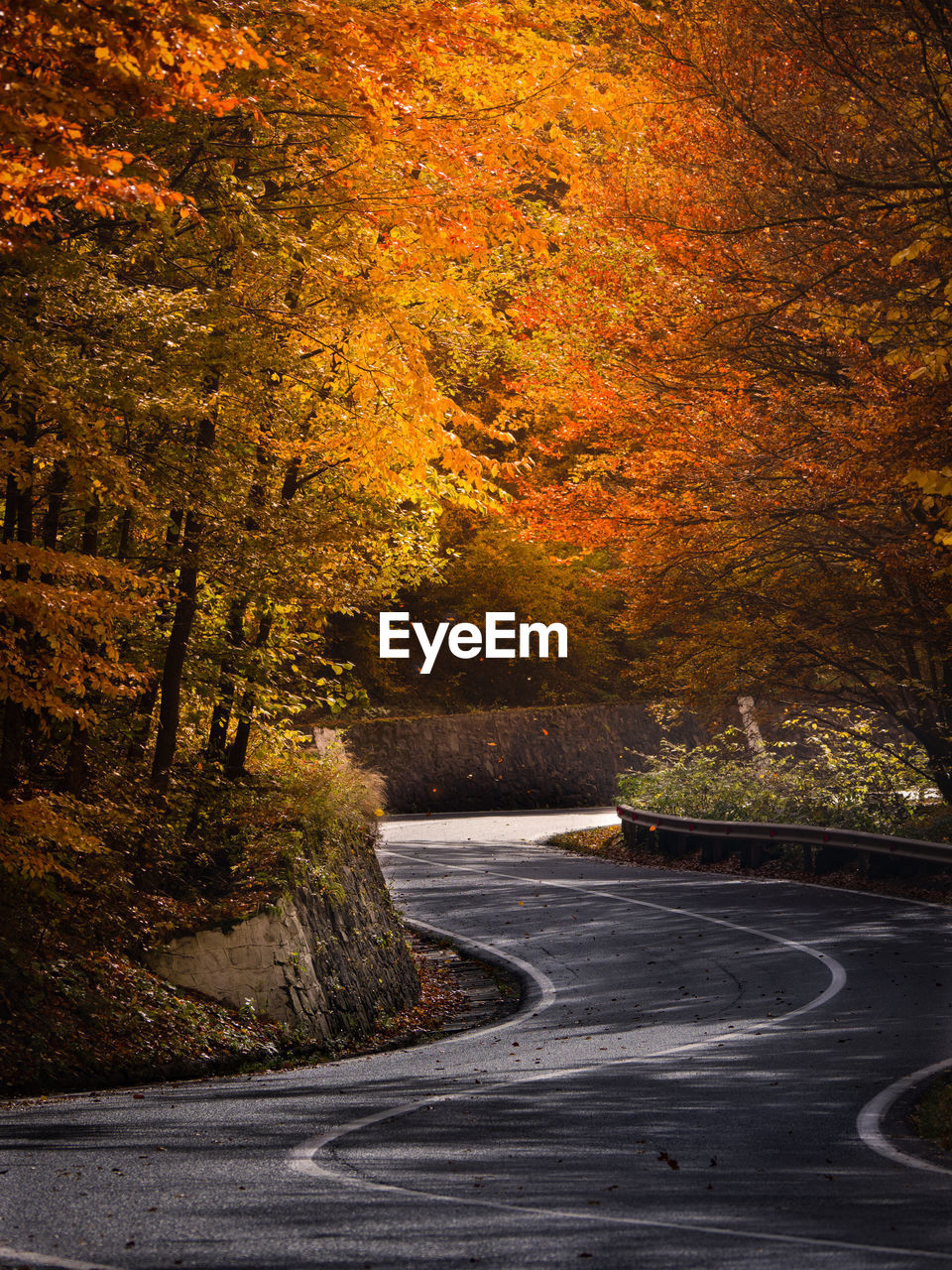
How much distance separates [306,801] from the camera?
47.7ft

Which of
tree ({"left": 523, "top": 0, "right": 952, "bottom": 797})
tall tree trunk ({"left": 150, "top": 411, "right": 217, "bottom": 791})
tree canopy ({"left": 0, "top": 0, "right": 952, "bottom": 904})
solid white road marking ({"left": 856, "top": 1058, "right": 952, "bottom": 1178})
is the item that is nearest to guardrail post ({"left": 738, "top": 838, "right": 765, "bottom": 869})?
tree ({"left": 523, "top": 0, "right": 952, "bottom": 797})

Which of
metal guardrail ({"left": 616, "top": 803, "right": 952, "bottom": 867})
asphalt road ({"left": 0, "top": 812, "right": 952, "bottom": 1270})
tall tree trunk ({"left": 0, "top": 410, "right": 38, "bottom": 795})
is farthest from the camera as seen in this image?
metal guardrail ({"left": 616, "top": 803, "right": 952, "bottom": 867})

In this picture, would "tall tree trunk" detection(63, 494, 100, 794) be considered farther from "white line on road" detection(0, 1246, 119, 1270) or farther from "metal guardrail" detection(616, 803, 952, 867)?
"metal guardrail" detection(616, 803, 952, 867)

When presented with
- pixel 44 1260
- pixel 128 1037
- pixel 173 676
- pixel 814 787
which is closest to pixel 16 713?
pixel 173 676

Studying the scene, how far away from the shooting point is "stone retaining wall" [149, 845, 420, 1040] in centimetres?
1169

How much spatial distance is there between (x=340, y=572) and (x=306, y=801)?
2619mm

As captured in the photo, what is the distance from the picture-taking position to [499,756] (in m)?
34.9

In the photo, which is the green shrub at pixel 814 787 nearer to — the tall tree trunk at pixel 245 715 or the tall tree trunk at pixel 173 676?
the tall tree trunk at pixel 245 715

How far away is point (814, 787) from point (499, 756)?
42.6 feet

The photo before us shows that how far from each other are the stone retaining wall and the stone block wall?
17952 millimetres

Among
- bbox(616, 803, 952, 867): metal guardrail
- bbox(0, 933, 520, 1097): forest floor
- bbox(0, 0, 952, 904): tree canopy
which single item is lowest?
bbox(0, 933, 520, 1097): forest floor

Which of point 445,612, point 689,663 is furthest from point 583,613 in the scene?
point 689,663

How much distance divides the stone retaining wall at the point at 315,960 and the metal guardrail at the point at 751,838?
24.3 ft

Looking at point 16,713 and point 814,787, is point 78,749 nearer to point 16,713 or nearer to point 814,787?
point 16,713
